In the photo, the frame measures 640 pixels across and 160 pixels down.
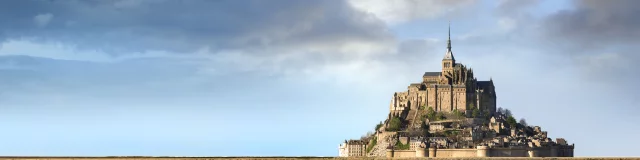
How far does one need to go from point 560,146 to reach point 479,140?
33.1 ft

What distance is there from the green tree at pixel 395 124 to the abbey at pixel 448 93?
370 centimetres

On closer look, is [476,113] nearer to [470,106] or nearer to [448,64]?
[470,106]

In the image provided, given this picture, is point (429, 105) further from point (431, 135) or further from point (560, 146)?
point (560, 146)

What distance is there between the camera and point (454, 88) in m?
135

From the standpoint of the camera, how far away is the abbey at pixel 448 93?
13438 cm

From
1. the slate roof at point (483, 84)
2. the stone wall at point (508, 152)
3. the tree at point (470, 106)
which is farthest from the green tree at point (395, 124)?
the stone wall at point (508, 152)

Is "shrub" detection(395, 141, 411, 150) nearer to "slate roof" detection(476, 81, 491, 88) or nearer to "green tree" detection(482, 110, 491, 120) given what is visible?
"green tree" detection(482, 110, 491, 120)

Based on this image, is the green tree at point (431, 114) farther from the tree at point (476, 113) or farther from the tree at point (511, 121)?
the tree at point (511, 121)

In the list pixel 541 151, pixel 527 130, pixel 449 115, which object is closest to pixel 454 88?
pixel 449 115

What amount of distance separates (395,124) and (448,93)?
959cm

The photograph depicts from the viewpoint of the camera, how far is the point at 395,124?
13100 centimetres

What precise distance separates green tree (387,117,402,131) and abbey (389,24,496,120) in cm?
370

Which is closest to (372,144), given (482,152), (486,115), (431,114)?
(431,114)

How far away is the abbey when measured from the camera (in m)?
134
